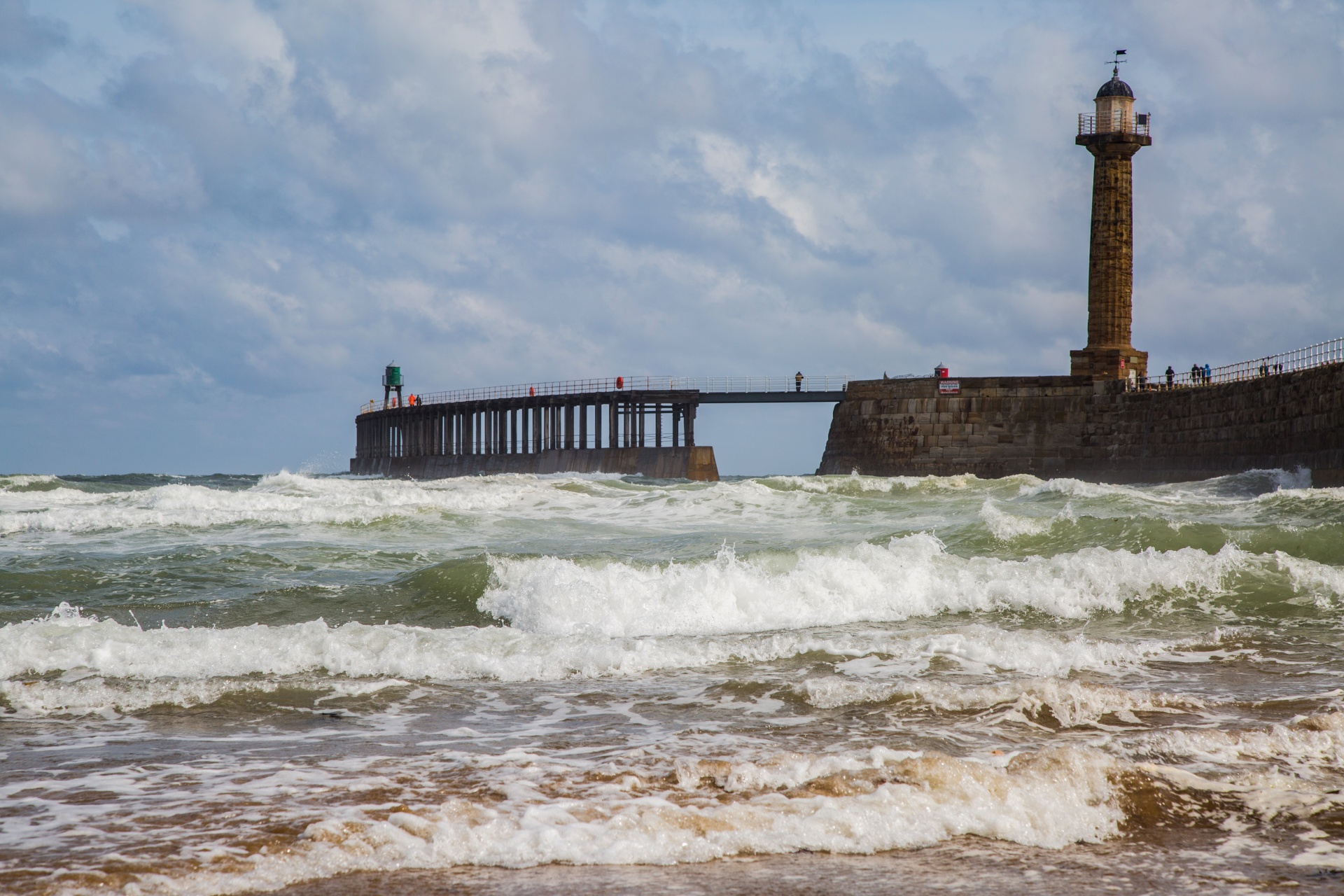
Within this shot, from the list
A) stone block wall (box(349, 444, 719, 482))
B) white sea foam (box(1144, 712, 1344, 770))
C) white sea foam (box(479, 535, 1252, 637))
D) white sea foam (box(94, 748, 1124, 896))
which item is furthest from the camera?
stone block wall (box(349, 444, 719, 482))

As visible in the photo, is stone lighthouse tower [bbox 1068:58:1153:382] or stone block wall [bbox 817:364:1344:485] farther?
stone lighthouse tower [bbox 1068:58:1153:382]

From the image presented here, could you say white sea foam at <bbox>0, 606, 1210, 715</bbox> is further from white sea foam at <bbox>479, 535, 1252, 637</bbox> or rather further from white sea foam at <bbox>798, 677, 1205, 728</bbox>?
white sea foam at <bbox>479, 535, 1252, 637</bbox>

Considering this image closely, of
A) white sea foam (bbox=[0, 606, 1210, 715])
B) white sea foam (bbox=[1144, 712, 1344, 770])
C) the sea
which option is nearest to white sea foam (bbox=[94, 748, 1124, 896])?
the sea

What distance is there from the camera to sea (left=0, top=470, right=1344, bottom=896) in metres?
3.01

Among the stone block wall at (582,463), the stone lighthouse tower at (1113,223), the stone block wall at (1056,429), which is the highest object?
the stone lighthouse tower at (1113,223)

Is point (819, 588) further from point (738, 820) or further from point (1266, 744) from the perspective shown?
point (738, 820)

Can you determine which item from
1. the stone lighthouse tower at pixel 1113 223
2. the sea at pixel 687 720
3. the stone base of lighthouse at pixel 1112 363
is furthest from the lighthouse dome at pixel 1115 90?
the sea at pixel 687 720

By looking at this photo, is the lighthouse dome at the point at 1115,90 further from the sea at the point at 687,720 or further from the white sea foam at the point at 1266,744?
the white sea foam at the point at 1266,744

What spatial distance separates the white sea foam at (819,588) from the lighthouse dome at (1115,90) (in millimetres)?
28396

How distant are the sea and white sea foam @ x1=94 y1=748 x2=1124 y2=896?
0.04ft

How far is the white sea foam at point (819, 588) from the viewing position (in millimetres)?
7898

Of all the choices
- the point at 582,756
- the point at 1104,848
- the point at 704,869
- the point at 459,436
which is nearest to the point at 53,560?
the point at 582,756

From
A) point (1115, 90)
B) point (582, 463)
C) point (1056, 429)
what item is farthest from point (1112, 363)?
point (582, 463)

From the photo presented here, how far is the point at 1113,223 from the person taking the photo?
32719mm
